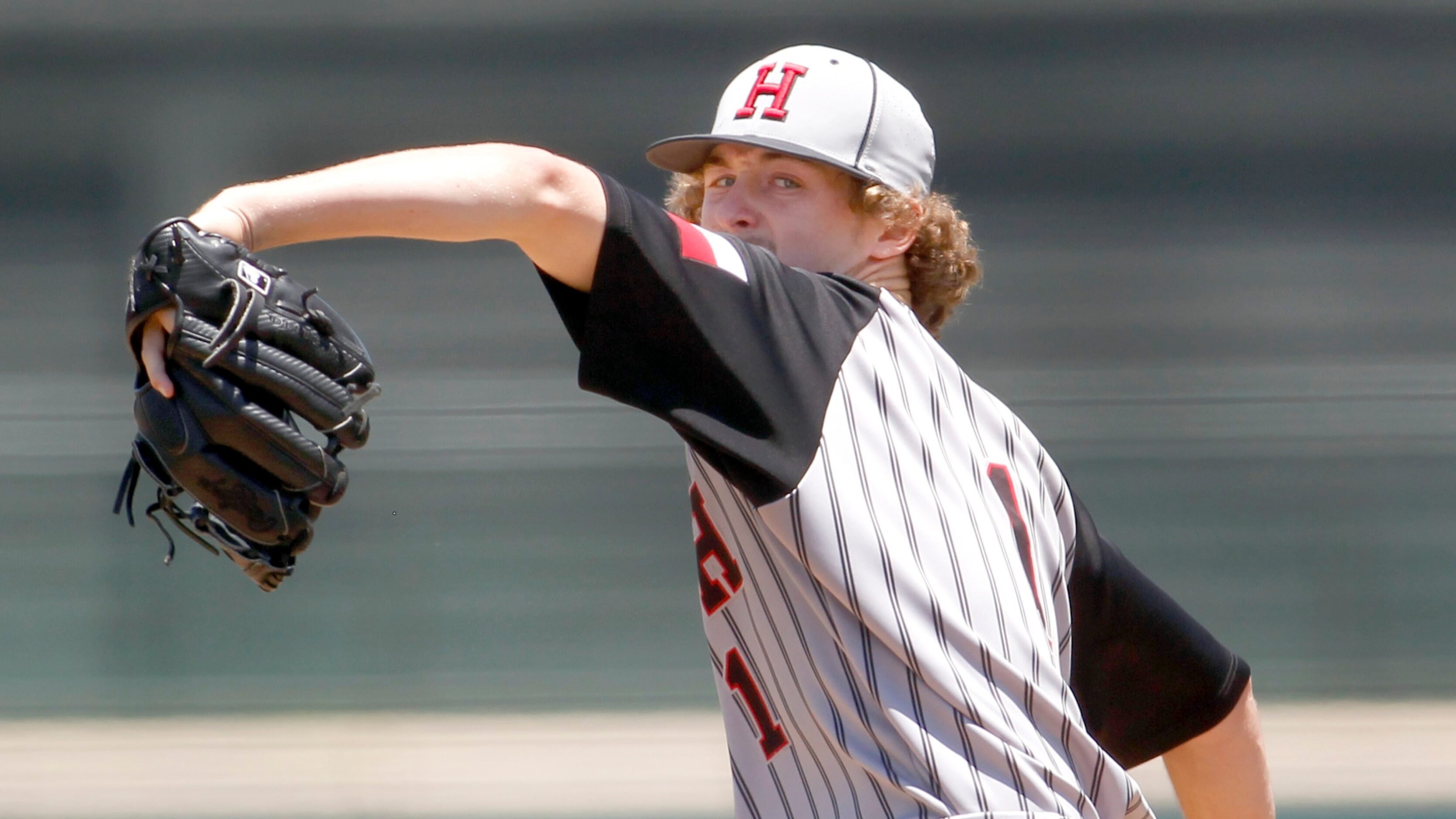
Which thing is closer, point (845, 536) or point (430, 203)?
point (430, 203)

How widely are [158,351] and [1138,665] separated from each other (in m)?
1.30

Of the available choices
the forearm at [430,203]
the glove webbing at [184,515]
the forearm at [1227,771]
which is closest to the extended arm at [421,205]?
the forearm at [430,203]

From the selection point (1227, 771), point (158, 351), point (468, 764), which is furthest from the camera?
point (468, 764)

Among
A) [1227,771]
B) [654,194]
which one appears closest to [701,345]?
[1227,771]

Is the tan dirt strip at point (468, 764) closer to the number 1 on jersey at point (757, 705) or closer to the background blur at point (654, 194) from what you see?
the background blur at point (654, 194)

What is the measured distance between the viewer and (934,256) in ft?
6.07

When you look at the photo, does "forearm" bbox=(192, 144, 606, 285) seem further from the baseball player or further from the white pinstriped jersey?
the white pinstriped jersey

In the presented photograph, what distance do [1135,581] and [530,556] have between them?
1.62 m

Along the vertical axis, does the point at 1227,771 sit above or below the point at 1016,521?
below

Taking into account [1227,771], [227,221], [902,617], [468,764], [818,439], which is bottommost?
[468,764]

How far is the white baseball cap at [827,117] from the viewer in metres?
1.67

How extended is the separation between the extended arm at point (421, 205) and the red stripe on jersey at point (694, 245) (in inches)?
3.3

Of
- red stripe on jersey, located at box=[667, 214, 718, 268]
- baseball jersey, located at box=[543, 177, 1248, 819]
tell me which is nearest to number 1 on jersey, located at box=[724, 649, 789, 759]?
baseball jersey, located at box=[543, 177, 1248, 819]

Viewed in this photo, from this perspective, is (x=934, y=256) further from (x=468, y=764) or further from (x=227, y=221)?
(x=468, y=764)
